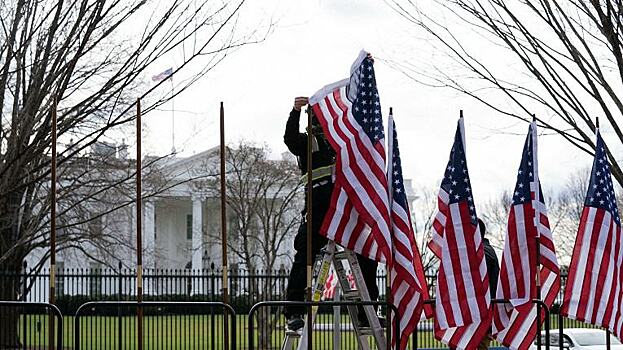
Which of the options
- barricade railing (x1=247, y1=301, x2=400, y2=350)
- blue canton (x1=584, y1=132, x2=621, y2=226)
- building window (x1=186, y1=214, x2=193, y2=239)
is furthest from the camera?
building window (x1=186, y1=214, x2=193, y2=239)

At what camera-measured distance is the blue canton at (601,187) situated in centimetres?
1065

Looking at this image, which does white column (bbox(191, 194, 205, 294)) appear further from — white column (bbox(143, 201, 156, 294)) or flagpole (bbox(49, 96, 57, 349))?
flagpole (bbox(49, 96, 57, 349))

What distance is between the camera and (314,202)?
9.06 metres

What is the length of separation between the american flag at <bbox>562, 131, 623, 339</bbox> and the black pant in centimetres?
223

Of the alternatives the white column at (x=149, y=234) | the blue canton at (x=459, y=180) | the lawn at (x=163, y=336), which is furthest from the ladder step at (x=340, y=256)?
the white column at (x=149, y=234)

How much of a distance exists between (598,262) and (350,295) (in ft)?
9.44

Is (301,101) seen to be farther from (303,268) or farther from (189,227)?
(189,227)

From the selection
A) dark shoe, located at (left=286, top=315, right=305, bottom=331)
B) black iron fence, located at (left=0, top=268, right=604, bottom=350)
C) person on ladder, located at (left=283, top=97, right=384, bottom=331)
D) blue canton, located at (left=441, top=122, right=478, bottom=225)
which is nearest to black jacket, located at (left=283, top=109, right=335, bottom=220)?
person on ladder, located at (left=283, top=97, right=384, bottom=331)

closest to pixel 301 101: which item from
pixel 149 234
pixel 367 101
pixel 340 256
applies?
pixel 367 101

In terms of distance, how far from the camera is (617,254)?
10664 millimetres

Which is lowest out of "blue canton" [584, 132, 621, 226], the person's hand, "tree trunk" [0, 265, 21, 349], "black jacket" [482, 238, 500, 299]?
"tree trunk" [0, 265, 21, 349]

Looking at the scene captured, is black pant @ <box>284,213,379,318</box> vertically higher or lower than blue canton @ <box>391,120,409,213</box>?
lower

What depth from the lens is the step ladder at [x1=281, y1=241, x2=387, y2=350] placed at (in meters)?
8.64

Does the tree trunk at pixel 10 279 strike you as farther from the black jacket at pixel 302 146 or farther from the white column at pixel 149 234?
the white column at pixel 149 234
